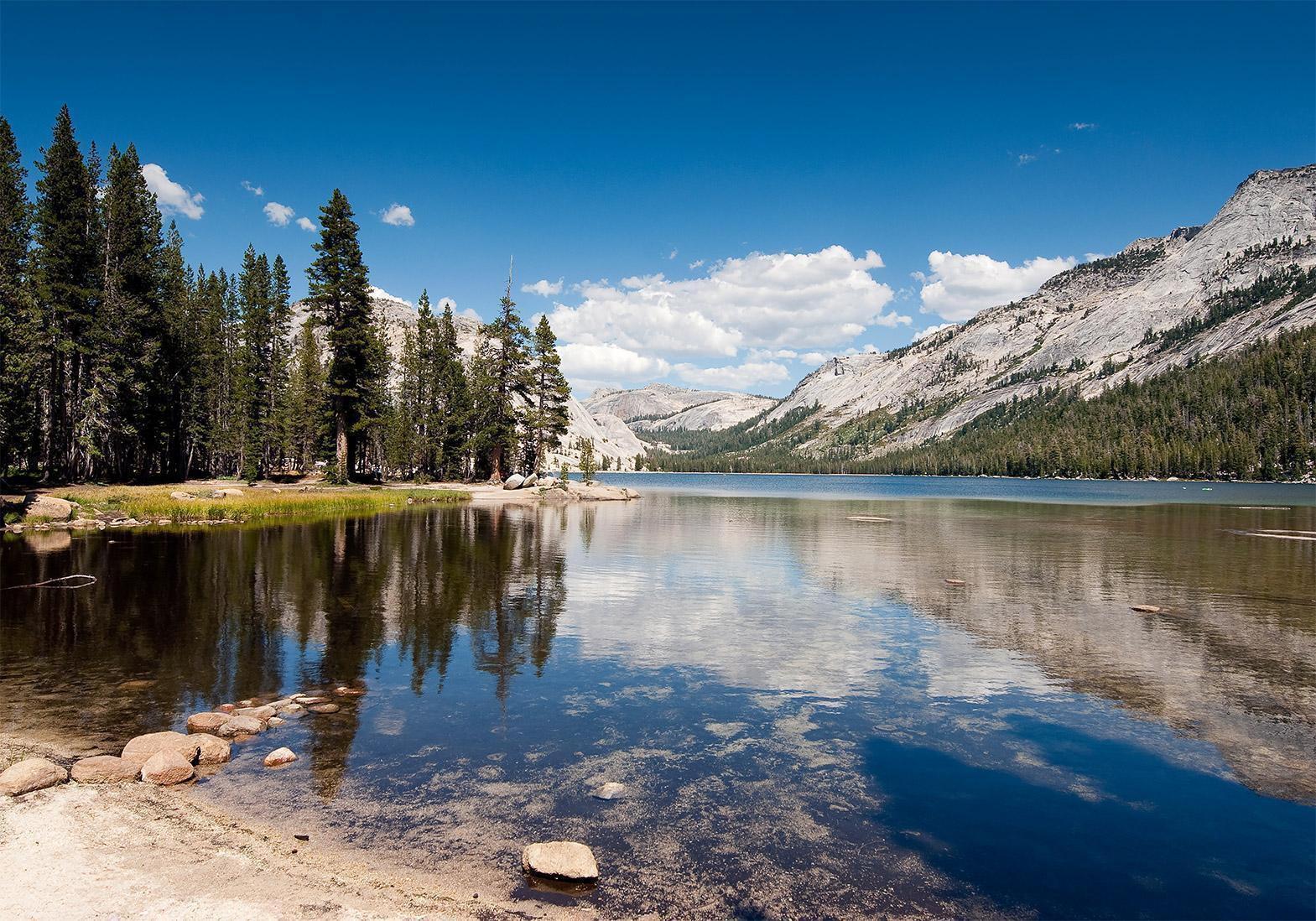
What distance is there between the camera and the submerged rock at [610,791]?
1053 cm

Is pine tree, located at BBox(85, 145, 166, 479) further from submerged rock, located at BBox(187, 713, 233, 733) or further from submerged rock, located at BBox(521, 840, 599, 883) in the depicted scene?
submerged rock, located at BBox(521, 840, 599, 883)

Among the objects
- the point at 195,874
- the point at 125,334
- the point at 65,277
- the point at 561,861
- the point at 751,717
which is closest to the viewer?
the point at 195,874

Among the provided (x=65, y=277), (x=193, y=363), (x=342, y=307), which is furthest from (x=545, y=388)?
(x=65, y=277)

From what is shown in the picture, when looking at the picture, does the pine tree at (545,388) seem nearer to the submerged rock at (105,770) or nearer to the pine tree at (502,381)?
the pine tree at (502,381)

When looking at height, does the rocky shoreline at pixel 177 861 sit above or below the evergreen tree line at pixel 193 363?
below

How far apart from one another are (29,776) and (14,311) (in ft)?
204

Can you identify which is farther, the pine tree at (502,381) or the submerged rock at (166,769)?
the pine tree at (502,381)

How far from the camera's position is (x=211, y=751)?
37.7 ft

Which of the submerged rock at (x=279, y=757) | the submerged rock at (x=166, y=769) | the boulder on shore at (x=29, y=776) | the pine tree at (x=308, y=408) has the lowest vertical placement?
the submerged rock at (x=279, y=757)

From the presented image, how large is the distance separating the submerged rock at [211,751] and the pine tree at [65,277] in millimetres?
56621

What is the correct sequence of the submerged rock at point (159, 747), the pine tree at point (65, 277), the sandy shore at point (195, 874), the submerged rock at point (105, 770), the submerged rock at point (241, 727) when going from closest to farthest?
the sandy shore at point (195, 874) → the submerged rock at point (105, 770) → the submerged rock at point (159, 747) → the submerged rock at point (241, 727) → the pine tree at point (65, 277)

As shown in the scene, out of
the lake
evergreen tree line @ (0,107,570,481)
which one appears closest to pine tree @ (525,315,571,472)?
evergreen tree line @ (0,107,570,481)

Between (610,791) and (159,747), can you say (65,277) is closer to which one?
(159,747)

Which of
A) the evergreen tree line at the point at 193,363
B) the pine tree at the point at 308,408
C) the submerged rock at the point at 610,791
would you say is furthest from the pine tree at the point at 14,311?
the submerged rock at the point at 610,791
